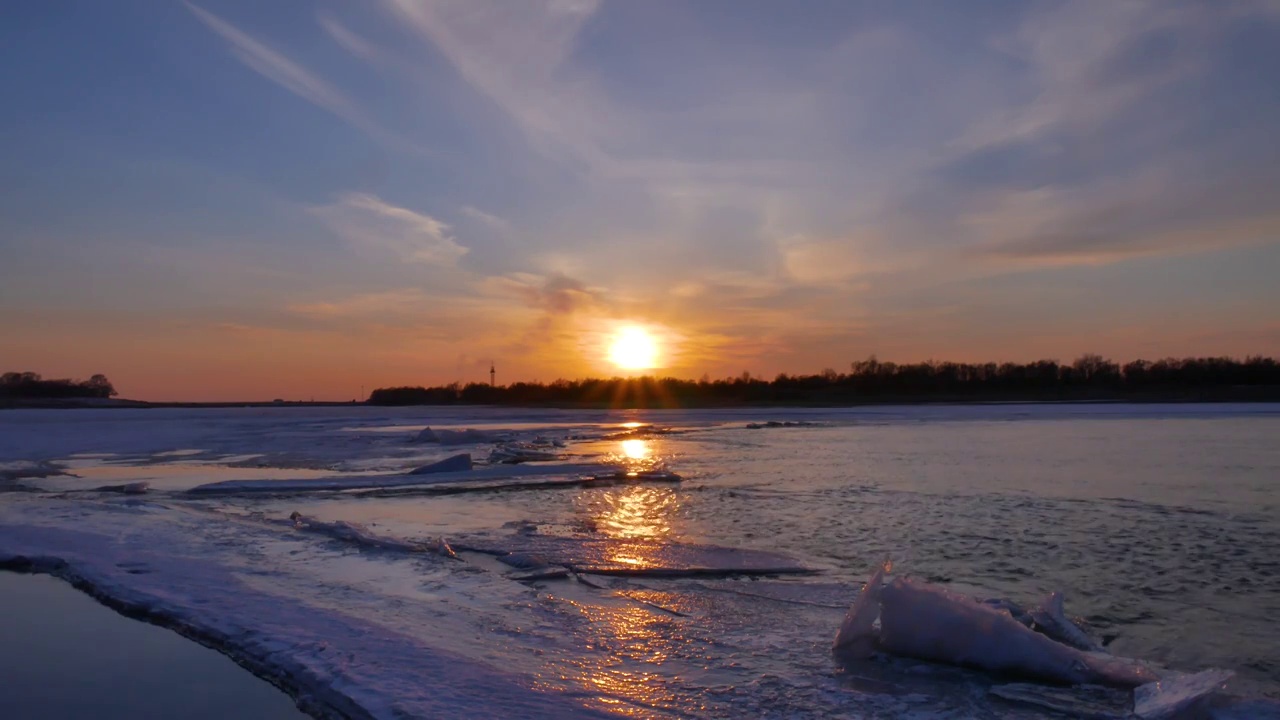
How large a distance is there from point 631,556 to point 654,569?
61cm

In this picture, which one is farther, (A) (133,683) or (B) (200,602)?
(B) (200,602)

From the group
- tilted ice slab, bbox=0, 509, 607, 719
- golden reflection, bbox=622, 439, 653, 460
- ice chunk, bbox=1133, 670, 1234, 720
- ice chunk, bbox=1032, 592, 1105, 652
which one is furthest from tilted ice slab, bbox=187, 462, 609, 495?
ice chunk, bbox=1133, 670, 1234, 720

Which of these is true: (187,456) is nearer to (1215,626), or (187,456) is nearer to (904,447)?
(904,447)

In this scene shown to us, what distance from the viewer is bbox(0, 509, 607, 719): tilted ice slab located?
13.9 feet

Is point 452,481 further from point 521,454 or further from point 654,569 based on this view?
point 654,569

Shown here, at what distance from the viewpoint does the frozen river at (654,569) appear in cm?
457

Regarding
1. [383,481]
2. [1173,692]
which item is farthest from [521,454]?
[1173,692]

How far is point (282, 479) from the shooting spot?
14.7 metres

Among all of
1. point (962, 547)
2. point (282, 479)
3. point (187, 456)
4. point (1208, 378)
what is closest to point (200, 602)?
point (962, 547)

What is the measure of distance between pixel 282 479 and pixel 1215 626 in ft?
44.0

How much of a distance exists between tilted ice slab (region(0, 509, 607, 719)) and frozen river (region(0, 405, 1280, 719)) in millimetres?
21

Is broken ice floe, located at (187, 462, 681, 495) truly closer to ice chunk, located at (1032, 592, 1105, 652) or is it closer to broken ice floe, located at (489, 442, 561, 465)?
broken ice floe, located at (489, 442, 561, 465)

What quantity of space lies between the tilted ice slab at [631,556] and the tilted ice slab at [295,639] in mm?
2212

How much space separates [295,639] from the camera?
5289mm
